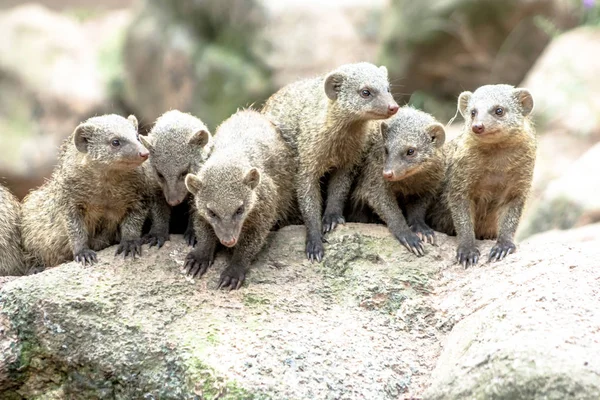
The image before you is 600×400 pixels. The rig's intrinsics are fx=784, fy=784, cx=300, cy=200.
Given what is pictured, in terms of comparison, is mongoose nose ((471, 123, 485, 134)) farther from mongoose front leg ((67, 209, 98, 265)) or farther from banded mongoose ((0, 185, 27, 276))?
banded mongoose ((0, 185, 27, 276))

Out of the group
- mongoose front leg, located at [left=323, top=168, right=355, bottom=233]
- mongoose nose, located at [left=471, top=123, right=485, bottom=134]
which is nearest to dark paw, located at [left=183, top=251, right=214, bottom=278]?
mongoose front leg, located at [left=323, top=168, right=355, bottom=233]

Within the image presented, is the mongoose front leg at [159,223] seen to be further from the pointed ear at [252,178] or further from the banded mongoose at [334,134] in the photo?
the banded mongoose at [334,134]

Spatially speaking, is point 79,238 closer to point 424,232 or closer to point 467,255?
point 424,232

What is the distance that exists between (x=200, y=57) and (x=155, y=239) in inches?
285

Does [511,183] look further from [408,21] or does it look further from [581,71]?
[408,21]

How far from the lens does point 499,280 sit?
4.82 m

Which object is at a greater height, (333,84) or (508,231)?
(333,84)

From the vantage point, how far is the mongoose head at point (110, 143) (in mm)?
5133

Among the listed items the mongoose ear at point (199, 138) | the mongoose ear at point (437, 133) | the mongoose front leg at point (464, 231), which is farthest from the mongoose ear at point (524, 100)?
the mongoose ear at point (199, 138)

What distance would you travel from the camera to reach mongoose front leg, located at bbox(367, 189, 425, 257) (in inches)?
209

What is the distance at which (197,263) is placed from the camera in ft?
16.8

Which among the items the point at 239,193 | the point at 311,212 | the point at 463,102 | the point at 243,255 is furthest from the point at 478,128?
the point at 243,255

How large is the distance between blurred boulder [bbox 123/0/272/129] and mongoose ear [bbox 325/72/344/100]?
6.01m

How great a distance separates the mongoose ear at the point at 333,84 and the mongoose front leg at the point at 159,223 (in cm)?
142
